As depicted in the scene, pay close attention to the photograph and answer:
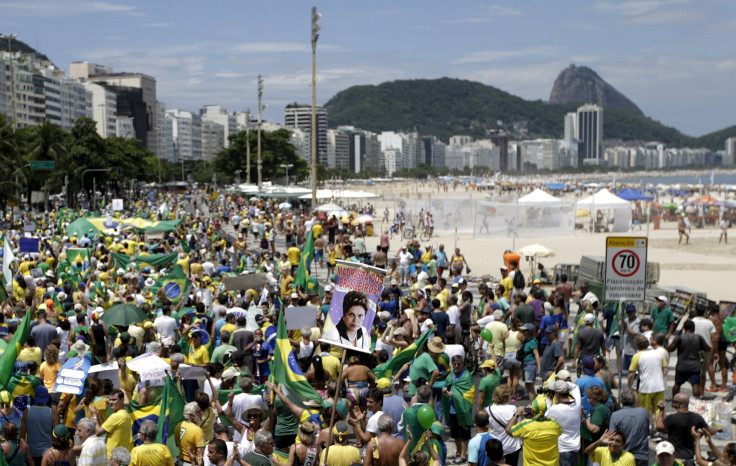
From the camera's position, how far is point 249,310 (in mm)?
11578

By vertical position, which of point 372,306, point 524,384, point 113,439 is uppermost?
point 372,306

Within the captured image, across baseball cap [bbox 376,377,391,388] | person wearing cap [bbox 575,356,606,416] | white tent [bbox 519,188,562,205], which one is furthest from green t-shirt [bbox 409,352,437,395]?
white tent [bbox 519,188,562,205]

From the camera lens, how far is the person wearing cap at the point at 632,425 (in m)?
6.66

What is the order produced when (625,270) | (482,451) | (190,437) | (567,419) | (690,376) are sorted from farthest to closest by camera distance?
(690,376)
(625,270)
(567,419)
(190,437)
(482,451)

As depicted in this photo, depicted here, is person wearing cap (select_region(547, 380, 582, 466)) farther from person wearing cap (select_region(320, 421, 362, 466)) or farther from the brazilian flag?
the brazilian flag

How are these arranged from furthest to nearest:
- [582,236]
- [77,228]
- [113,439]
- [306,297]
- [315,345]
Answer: [582,236] → [77,228] → [306,297] → [315,345] → [113,439]

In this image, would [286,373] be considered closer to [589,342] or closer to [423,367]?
[423,367]

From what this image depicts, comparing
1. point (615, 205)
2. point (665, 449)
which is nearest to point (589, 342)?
point (665, 449)

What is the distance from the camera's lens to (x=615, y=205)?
117 ft

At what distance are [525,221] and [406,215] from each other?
6823 millimetres

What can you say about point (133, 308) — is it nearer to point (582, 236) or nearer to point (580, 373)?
point (580, 373)

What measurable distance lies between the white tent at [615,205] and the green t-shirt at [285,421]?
1187 inches

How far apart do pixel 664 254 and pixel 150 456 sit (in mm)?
28308

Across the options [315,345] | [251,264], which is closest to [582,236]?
[251,264]
